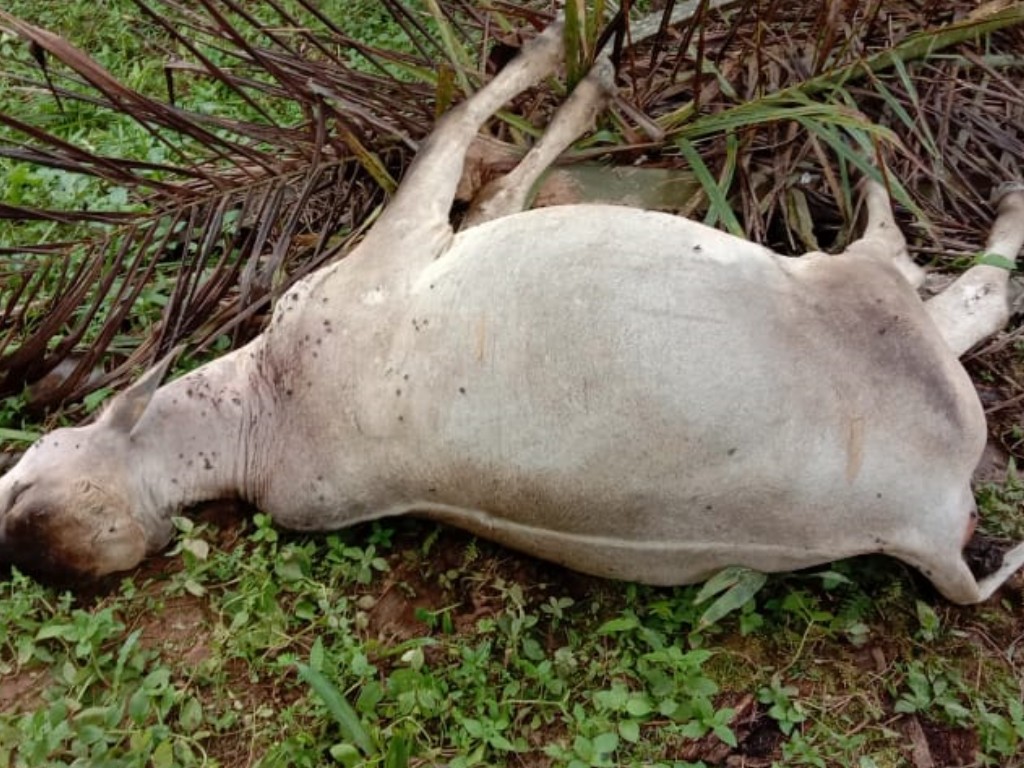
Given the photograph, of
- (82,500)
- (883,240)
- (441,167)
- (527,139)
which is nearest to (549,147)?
(527,139)

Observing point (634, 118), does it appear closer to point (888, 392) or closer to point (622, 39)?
point (622, 39)

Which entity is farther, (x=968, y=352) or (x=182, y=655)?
(x=968, y=352)

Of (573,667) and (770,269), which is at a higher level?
(770,269)

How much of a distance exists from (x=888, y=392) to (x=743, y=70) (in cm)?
153

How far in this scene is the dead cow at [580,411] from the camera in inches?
111

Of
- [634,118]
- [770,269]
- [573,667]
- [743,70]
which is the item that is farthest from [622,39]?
[573,667]

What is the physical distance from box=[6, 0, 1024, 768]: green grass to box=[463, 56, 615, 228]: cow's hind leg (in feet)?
3.22

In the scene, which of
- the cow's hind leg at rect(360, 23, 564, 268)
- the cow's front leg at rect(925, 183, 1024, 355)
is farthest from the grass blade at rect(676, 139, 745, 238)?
the cow's front leg at rect(925, 183, 1024, 355)

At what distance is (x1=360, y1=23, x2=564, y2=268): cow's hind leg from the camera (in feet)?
11.1

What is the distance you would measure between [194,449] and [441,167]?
1089 mm

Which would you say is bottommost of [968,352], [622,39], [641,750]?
[641,750]

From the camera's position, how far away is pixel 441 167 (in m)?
3.54

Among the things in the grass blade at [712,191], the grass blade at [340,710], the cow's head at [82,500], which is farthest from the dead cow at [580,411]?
the grass blade at [340,710]

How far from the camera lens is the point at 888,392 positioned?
2852mm
